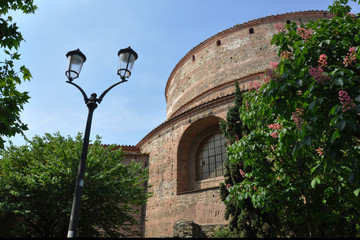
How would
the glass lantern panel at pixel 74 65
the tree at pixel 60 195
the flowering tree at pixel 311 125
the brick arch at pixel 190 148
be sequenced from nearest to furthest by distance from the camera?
the flowering tree at pixel 311 125 < the glass lantern panel at pixel 74 65 < the tree at pixel 60 195 < the brick arch at pixel 190 148

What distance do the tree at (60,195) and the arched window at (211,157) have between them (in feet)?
13.7

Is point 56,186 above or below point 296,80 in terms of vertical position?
below

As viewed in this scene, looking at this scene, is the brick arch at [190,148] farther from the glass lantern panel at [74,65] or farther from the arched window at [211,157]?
the glass lantern panel at [74,65]

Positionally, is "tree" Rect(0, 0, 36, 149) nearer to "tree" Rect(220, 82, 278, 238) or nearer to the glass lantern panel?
the glass lantern panel

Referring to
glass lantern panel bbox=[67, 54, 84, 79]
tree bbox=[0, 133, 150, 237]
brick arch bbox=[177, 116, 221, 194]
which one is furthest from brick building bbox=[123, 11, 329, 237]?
glass lantern panel bbox=[67, 54, 84, 79]

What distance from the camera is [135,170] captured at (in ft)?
41.5

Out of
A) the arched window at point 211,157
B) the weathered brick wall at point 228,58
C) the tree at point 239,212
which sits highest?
the weathered brick wall at point 228,58

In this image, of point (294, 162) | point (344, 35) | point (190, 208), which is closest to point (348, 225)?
point (294, 162)

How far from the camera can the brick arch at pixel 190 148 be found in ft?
47.6

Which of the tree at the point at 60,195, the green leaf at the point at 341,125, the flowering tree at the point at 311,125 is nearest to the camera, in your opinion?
the green leaf at the point at 341,125

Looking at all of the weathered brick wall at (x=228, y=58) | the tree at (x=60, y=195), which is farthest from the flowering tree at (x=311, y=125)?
the weathered brick wall at (x=228, y=58)

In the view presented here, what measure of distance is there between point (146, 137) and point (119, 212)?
23.9ft

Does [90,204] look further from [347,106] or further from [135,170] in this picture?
[347,106]

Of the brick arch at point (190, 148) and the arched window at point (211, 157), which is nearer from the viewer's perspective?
the arched window at point (211, 157)
